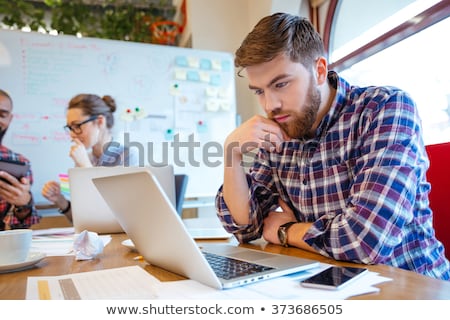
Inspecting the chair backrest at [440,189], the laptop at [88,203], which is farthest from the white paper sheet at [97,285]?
the chair backrest at [440,189]

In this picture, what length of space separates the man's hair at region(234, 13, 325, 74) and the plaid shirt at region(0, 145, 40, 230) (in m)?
1.78

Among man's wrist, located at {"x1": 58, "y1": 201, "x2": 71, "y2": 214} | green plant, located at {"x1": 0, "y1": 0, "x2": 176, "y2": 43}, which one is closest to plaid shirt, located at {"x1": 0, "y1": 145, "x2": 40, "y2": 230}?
man's wrist, located at {"x1": 58, "y1": 201, "x2": 71, "y2": 214}

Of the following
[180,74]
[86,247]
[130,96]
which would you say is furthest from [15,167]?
[86,247]

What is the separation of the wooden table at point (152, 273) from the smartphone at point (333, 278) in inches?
1.5

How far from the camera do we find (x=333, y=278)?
1.80ft

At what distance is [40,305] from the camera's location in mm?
494

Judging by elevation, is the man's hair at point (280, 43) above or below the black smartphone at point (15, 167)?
above

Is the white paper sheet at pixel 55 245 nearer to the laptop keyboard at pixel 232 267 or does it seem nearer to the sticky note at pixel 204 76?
the laptop keyboard at pixel 232 267

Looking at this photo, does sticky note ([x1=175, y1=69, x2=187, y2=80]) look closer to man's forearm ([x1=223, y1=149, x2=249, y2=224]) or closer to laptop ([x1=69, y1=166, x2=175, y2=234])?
laptop ([x1=69, y1=166, x2=175, y2=234])

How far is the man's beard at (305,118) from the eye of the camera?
3.37 ft

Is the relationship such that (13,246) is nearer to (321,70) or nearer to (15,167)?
(321,70)

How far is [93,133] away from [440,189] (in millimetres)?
2141

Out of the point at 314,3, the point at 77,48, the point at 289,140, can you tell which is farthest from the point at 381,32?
the point at 77,48

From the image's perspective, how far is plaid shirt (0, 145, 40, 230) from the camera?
2162 millimetres
